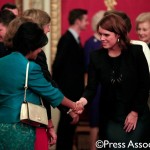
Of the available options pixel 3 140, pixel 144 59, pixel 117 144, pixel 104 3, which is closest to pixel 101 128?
pixel 117 144

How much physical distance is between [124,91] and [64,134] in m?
2.69

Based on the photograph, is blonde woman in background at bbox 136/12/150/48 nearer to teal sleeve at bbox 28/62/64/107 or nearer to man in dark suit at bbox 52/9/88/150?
man in dark suit at bbox 52/9/88/150

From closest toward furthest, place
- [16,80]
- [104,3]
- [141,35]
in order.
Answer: [16,80]
[141,35]
[104,3]

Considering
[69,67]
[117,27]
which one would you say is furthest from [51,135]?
[69,67]

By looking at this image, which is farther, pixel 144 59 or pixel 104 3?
pixel 104 3

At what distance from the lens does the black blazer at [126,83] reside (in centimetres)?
505

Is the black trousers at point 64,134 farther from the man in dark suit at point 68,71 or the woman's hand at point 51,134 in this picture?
the woman's hand at point 51,134

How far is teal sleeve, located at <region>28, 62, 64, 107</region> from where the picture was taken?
4277mm

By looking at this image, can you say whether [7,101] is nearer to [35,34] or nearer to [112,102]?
[35,34]

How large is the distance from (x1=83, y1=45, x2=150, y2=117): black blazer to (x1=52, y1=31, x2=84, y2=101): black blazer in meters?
2.20

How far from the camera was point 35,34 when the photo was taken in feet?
14.1

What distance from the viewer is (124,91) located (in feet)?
16.6

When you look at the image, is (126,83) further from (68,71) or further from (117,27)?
(68,71)

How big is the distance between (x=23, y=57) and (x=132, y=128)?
4.35 ft
